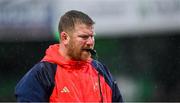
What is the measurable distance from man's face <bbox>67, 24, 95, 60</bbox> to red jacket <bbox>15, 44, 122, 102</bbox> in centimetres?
5

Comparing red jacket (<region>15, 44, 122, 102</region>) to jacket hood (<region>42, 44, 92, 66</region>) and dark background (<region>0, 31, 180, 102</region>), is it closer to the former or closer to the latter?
jacket hood (<region>42, 44, 92, 66</region>)

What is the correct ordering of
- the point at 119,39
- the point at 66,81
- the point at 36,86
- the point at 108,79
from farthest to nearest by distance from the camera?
1. the point at 119,39
2. the point at 108,79
3. the point at 66,81
4. the point at 36,86

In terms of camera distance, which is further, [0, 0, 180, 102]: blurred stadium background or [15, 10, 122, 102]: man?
[0, 0, 180, 102]: blurred stadium background

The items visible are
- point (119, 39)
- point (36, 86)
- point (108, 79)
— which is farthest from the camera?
point (119, 39)

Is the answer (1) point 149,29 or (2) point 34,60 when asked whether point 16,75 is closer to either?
(2) point 34,60

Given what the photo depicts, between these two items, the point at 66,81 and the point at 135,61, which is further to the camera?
the point at 135,61

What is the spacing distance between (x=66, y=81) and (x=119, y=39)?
172 inches

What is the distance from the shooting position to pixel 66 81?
423 cm

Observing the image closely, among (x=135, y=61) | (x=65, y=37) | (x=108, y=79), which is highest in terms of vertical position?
(x=65, y=37)

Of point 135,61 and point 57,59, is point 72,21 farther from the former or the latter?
point 135,61

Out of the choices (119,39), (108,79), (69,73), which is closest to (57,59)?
(69,73)

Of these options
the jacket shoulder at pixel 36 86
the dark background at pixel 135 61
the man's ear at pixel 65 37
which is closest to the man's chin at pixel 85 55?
the man's ear at pixel 65 37

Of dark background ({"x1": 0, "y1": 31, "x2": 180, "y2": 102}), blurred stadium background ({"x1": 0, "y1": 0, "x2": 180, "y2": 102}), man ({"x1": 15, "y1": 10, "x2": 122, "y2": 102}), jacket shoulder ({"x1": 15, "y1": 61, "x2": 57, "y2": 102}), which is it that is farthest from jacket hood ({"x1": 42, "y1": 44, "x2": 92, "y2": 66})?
dark background ({"x1": 0, "y1": 31, "x2": 180, "y2": 102})

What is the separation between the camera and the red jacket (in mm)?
4129
